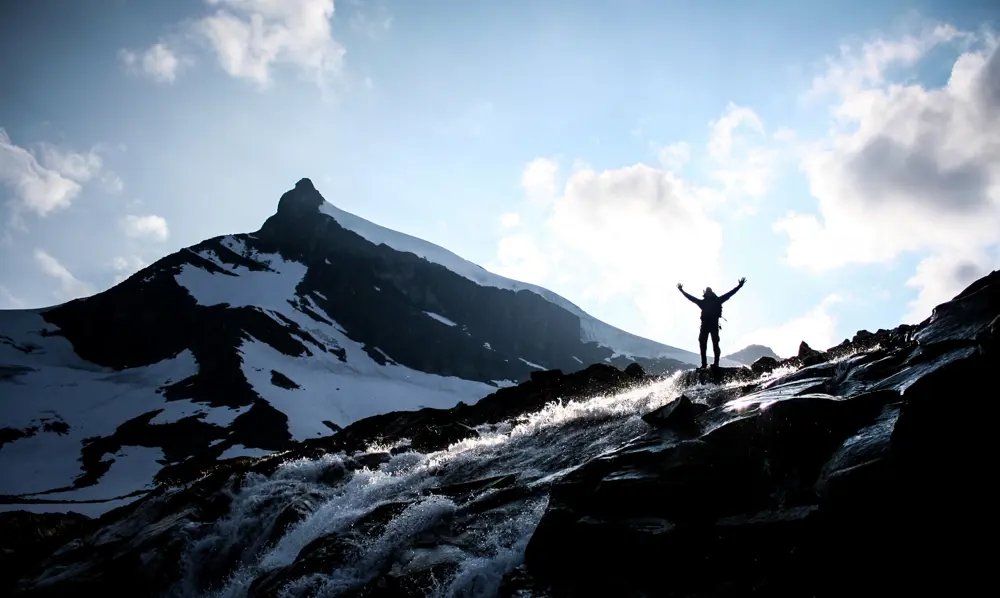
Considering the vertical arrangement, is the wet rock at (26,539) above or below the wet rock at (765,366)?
below

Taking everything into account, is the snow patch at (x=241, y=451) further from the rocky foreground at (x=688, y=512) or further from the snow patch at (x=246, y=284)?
the rocky foreground at (x=688, y=512)

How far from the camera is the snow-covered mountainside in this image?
79812 mm

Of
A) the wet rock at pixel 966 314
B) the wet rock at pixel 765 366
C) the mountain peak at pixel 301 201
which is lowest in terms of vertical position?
the wet rock at pixel 765 366

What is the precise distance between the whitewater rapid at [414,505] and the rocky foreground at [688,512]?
0.22 ft

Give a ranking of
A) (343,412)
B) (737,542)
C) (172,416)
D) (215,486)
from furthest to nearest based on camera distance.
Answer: (343,412)
(172,416)
(215,486)
(737,542)

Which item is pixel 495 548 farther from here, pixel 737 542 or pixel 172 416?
pixel 172 416

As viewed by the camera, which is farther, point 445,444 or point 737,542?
point 445,444

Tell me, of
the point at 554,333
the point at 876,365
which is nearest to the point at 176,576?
the point at 876,365

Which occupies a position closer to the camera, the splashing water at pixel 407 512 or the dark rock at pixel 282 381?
the splashing water at pixel 407 512

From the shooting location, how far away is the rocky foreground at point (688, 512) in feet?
22.0

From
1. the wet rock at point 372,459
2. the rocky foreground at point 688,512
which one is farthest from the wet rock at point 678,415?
the wet rock at point 372,459

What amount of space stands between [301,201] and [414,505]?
178691 millimetres

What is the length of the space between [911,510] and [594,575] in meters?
4.37

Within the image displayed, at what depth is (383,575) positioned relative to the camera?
10.1 meters
